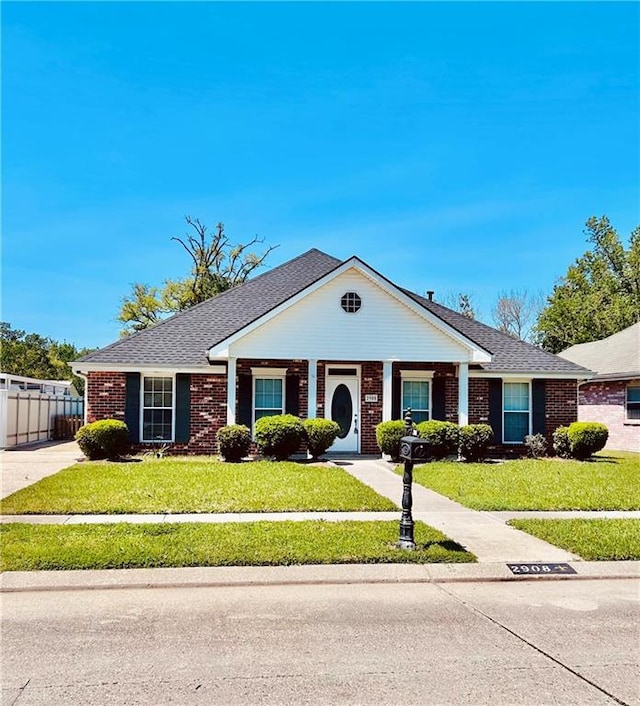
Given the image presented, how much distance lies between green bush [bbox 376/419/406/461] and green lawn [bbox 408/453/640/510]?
102cm

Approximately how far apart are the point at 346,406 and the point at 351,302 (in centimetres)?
311

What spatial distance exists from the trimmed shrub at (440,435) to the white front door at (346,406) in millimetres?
2155

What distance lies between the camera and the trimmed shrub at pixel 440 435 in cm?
1792

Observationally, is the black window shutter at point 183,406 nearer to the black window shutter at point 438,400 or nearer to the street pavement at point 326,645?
the black window shutter at point 438,400

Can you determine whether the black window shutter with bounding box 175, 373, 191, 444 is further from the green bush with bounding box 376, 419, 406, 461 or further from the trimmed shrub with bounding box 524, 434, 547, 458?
the trimmed shrub with bounding box 524, 434, 547, 458

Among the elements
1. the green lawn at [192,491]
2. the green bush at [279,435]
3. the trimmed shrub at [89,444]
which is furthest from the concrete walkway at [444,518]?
the green bush at [279,435]

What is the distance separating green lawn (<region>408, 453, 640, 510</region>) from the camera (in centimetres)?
1110

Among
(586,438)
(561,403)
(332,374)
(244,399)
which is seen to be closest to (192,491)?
(244,399)

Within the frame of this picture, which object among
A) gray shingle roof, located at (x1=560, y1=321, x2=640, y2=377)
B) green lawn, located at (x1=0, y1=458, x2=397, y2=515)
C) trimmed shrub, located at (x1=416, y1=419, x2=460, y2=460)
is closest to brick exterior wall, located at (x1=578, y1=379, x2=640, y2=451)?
gray shingle roof, located at (x1=560, y1=321, x2=640, y2=377)

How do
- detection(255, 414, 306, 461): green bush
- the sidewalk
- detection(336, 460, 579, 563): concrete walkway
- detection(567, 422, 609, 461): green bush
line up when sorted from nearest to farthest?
1. the sidewalk
2. detection(336, 460, 579, 563): concrete walkway
3. detection(255, 414, 306, 461): green bush
4. detection(567, 422, 609, 461): green bush

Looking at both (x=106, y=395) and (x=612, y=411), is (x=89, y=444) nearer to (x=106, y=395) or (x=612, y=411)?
(x=106, y=395)

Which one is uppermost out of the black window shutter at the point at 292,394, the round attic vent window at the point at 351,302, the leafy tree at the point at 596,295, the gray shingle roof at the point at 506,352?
the leafy tree at the point at 596,295

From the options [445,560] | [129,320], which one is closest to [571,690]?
[445,560]

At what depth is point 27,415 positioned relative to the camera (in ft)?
82.7
